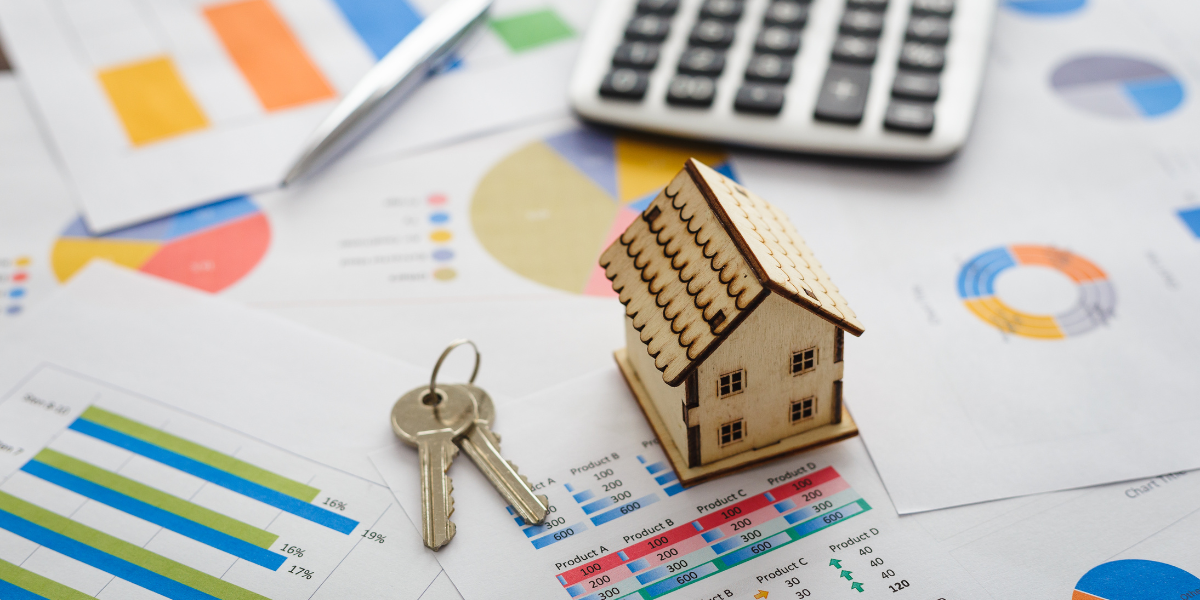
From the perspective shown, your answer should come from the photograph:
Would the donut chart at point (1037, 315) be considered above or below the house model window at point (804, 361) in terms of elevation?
below

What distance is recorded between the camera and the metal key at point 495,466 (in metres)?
0.55

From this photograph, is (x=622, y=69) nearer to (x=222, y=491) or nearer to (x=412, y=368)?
(x=412, y=368)

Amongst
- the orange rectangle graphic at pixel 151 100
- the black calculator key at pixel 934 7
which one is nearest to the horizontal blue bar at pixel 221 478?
the orange rectangle graphic at pixel 151 100

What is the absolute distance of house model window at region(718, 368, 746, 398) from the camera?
0.53m

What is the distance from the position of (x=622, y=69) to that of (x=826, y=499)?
43 centimetres

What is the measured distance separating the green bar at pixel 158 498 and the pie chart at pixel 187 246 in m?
0.17

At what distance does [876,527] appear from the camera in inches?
21.4

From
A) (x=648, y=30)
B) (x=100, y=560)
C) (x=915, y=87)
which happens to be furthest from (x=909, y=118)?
(x=100, y=560)

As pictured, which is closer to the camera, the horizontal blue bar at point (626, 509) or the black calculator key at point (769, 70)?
the horizontal blue bar at point (626, 509)

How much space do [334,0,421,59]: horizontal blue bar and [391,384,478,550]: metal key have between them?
17.7 inches

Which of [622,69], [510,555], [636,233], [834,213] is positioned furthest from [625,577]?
[622,69]

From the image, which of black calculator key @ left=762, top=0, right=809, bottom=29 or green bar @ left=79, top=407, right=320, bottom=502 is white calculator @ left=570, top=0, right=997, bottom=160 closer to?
black calculator key @ left=762, top=0, right=809, bottom=29

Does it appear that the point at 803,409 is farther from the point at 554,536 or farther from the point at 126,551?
the point at 126,551

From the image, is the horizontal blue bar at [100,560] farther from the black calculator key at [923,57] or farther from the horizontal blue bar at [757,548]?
the black calculator key at [923,57]
